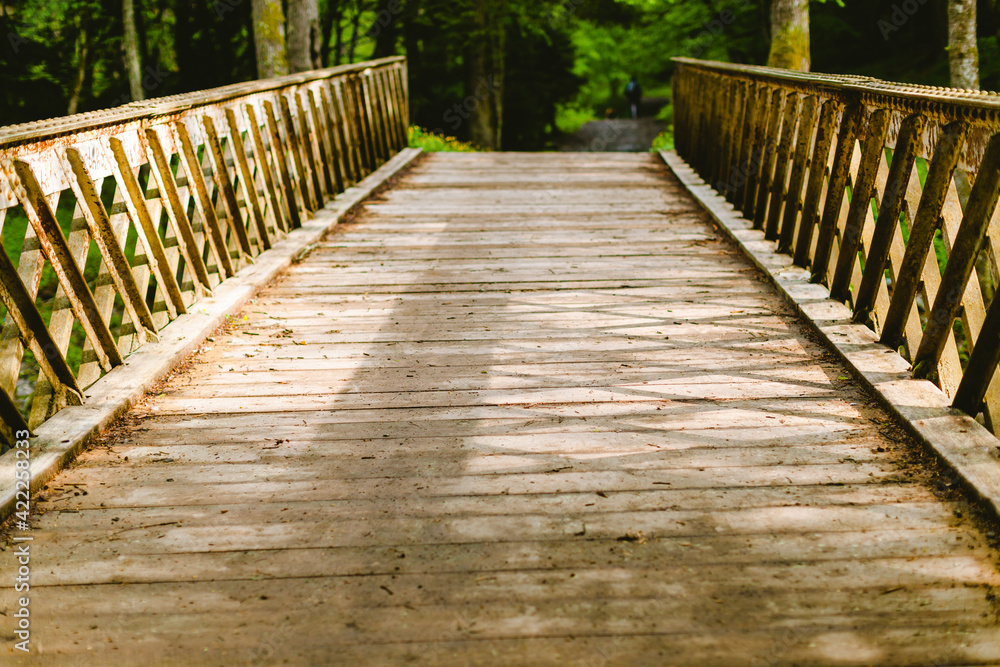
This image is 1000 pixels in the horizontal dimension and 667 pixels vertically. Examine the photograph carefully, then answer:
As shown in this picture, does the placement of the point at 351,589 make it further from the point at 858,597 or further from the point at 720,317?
the point at 720,317

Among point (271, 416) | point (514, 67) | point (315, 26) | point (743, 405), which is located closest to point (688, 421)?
point (743, 405)

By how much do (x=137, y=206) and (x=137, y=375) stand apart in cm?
98

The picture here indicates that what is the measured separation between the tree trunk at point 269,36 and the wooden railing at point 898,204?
5.99 metres

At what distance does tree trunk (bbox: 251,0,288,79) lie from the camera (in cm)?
935

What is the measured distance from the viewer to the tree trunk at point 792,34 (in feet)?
29.6

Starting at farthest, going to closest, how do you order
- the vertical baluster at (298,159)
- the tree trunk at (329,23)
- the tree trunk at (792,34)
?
the tree trunk at (329,23) < the tree trunk at (792,34) < the vertical baluster at (298,159)

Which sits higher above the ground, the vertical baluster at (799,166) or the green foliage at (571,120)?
the vertical baluster at (799,166)

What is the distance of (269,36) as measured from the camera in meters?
9.36

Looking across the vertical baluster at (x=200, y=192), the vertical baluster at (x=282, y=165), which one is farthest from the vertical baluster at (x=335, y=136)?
the vertical baluster at (x=200, y=192)

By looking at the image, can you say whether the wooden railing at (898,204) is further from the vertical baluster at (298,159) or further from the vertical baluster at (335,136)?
the vertical baluster at (335,136)

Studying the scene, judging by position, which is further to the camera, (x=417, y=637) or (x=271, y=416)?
(x=271, y=416)

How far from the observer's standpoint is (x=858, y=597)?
2.08 metres

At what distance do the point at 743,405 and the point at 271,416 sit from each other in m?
1.99

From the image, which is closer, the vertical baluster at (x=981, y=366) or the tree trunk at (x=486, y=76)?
the vertical baluster at (x=981, y=366)
